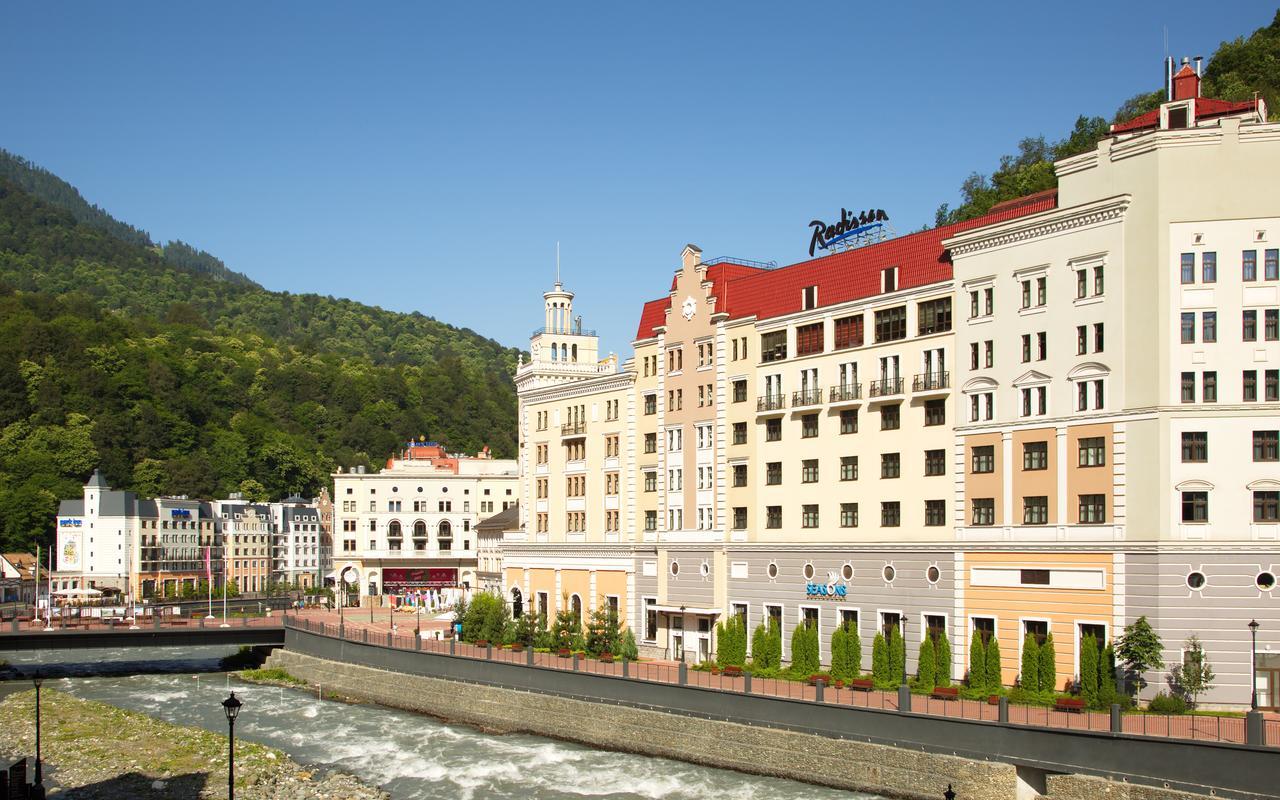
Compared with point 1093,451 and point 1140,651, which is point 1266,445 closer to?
point 1093,451

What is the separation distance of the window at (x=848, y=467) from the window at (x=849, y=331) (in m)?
5.81

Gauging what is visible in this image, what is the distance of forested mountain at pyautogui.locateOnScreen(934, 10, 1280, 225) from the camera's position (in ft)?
298

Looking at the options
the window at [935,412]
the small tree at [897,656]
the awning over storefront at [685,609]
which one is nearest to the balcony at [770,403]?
the window at [935,412]

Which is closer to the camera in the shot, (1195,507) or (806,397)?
(1195,507)

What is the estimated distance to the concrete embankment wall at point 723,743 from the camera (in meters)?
48.2

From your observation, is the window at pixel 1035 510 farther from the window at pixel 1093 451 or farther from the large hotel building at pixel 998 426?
the window at pixel 1093 451

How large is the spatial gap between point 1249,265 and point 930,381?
15312 mm

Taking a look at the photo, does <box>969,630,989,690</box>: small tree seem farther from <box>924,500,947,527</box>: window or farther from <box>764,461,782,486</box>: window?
<box>764,461,782,486</box>: window

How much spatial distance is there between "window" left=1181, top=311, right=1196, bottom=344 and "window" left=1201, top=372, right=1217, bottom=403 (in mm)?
1494


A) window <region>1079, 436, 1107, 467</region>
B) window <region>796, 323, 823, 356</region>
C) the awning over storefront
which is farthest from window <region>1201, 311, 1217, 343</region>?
the awning over storefront

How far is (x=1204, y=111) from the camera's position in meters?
56.6

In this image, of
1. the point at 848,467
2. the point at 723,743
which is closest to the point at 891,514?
the point at 848,467

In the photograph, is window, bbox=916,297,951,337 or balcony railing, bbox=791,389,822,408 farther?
balcony railing, bbox=791,389,822,408

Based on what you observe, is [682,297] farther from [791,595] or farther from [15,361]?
[15,361]
